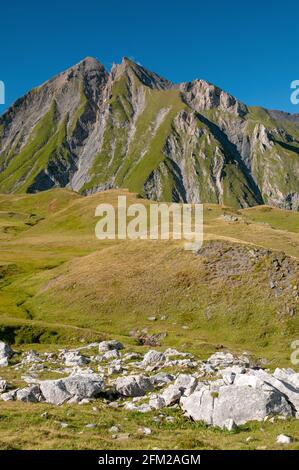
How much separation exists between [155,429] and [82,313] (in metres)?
50.3

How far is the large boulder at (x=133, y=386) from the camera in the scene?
29.1 metres

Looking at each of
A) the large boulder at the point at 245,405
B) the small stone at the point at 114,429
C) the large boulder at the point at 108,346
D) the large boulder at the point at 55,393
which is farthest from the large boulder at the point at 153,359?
the small stone at the point at 114,429

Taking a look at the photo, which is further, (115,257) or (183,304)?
(115,257)

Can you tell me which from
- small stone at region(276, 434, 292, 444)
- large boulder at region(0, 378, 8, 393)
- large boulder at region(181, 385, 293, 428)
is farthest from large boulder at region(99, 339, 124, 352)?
small stone at region(276, 434, 292, 444)

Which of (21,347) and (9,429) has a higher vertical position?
(9,429)

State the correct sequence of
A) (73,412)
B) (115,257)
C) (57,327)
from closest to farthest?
(73,412), (57,327), (115,257)

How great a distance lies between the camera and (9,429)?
67.7ft

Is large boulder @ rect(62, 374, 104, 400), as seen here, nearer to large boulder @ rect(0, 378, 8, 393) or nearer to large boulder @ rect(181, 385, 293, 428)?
large boulder @ rect(0, 378, 8, 393)

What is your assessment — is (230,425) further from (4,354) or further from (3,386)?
(4,354)

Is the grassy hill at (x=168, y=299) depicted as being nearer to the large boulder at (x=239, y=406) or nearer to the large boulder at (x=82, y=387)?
the large boulder at (x=82, y=387)

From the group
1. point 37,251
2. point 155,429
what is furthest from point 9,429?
point 37,251

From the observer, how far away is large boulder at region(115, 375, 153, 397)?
29.1 meters
